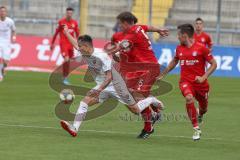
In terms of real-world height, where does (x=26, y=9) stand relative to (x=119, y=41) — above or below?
below

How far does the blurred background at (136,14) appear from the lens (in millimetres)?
36750

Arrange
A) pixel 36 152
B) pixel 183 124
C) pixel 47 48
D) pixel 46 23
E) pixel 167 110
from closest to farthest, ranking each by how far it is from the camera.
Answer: pixel 36 152, pixel 183 124, pixel 167 110, pixel 47 48, pixel 46 23

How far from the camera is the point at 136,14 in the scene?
3741 centimetres

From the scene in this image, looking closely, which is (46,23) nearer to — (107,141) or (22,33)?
(22,33)

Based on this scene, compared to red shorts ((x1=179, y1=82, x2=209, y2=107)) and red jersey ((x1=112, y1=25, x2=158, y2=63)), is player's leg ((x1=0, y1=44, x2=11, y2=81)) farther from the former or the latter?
red jersey ((x1=112, y1=25, x2=158, y2=63))

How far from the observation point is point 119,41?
53.0ft

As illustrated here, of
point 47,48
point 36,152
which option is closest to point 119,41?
point 36,152

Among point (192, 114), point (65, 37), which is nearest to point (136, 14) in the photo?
point (65, 37)

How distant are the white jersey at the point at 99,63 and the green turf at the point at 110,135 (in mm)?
1074

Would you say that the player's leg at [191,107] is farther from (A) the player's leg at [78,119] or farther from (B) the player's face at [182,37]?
(A) the player's leg at [78,119]

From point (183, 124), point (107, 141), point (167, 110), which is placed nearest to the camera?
point (107, 141)

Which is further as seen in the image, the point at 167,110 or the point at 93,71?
the point at 167,110

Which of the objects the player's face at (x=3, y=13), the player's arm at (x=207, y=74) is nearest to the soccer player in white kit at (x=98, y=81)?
the player's arm at (x=207, y=74)

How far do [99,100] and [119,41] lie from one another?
4.76ft
